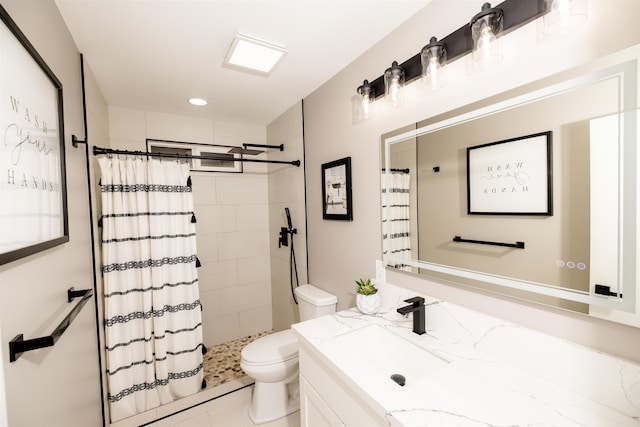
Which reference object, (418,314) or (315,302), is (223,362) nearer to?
(315,302)

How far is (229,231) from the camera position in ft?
9.64

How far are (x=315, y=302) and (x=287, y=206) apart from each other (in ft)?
3.55

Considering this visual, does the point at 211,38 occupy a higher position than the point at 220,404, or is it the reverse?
the point at 211,38

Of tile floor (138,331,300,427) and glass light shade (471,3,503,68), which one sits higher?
glass light shade (471,3,503,68)

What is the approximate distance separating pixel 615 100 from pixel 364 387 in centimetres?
118

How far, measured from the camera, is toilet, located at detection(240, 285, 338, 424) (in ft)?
5.87

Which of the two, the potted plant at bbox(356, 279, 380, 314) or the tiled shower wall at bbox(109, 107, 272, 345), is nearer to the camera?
the potted plant at bbox(356, 279, 380, 314)

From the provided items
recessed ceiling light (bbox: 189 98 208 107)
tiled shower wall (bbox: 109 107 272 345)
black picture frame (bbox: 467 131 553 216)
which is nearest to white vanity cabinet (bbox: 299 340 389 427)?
black picture frame (bbox: 467 131 553 216)

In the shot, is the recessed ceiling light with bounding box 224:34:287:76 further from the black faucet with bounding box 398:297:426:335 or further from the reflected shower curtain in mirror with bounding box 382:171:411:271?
the black faucet with bounding box 398:297:426:335

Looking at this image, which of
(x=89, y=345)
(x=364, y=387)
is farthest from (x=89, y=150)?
(x=364, y=387)

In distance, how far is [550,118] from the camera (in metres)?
0.91

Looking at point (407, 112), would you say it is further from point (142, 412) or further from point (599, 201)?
point (142, 412)

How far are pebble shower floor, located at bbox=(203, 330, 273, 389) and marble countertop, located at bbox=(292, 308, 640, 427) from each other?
171 cm

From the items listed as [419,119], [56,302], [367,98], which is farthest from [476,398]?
[56,302]
